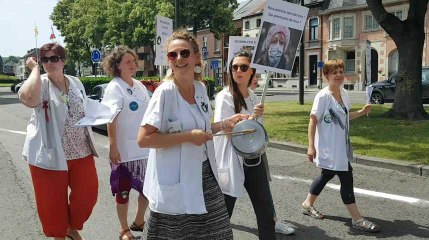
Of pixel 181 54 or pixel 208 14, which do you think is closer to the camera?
pixel 181 54

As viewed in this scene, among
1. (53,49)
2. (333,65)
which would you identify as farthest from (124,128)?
(333,65)

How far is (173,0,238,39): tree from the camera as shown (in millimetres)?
39812

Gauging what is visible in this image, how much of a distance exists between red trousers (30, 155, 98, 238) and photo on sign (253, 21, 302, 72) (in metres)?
1.76

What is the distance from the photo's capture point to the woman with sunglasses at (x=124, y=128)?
414cm

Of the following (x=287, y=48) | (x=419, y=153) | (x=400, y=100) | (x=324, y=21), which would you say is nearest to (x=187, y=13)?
(x=324, y=21)

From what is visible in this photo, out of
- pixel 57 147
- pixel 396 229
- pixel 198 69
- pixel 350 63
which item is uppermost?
pixel 350 63

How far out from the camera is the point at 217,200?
2842 mm

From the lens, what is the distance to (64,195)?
3.73m

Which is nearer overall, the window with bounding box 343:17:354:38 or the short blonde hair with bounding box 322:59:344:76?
the short blonde hair with bounding box 322:59:344:76

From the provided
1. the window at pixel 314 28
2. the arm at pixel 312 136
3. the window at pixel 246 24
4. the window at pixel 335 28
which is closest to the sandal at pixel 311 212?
the arm at pixel 312 136

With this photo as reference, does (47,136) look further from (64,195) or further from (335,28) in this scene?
(335,28)

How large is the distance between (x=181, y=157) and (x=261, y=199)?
129cm

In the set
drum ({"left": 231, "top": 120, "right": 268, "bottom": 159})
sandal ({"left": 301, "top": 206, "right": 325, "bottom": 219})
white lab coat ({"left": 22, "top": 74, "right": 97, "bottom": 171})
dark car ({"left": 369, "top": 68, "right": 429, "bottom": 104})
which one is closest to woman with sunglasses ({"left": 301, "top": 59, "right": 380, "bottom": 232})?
sandal ({"left": 301, "top": 206, "right": 325, "bottom": 219})

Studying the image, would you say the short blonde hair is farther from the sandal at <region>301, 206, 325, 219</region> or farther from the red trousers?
the red trousers
